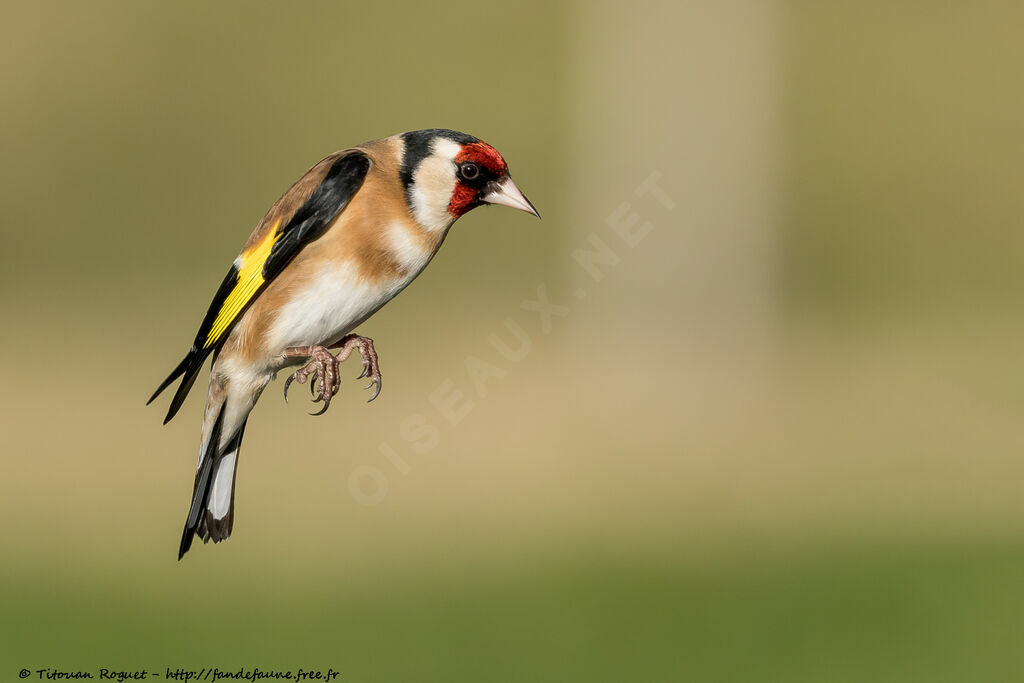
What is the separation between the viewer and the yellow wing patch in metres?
2.01

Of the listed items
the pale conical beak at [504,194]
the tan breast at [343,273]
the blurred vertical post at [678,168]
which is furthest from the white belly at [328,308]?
the blurred vertical post at [678,168]

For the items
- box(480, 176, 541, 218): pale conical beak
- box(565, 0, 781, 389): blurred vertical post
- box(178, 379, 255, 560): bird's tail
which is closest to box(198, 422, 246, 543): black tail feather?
box(178, 379, 255, 560): bird's tail

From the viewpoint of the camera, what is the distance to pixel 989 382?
15703mm

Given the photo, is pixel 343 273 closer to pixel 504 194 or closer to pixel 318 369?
pixel 318 369

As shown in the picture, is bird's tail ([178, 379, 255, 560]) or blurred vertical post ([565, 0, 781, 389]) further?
blurred vertical post ([565, 0, 781, 389])

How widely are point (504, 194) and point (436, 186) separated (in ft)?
0.54

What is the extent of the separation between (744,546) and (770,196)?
7.43 metres

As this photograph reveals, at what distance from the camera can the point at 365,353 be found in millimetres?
2113

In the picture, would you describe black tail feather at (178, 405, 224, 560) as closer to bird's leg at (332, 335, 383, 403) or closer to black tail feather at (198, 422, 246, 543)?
black tail feather at (198, 422, 246, 543)

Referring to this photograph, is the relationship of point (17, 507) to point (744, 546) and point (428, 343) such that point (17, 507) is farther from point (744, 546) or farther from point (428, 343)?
point (744, 546)

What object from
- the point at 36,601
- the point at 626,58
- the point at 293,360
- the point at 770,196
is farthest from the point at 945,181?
the point at 293,360

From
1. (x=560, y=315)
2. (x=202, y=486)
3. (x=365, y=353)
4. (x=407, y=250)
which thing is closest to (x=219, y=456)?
(x=202, y=486)

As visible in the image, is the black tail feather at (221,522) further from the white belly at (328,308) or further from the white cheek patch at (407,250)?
the white cheek patch at (407,250)

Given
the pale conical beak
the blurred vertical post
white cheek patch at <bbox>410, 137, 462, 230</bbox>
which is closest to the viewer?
the pale conical beak
